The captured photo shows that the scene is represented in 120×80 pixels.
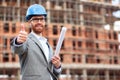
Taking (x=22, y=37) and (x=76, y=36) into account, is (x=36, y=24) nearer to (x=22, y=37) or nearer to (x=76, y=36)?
(x=22, y=37)

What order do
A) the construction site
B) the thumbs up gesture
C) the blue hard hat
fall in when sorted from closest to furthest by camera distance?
the thumbs up gesture → the blue hard hat → the construction site

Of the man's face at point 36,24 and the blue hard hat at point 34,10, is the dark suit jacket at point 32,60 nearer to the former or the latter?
the man's face at point 36,24

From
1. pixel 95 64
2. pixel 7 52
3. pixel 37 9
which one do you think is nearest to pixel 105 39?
pixel 95 64

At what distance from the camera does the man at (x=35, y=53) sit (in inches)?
97.1

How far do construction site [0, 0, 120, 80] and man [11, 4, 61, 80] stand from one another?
34.6 m

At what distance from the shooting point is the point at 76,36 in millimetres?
42594

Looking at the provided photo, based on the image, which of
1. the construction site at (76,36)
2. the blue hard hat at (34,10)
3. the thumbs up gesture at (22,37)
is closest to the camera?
the thumbs up gesture at (22,37)

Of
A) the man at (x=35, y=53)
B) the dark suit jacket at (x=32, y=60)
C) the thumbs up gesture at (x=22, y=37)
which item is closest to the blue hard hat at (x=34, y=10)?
the man at (x=35, y=53)

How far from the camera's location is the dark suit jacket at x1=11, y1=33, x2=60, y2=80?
251cm

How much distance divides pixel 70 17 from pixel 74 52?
495 cm

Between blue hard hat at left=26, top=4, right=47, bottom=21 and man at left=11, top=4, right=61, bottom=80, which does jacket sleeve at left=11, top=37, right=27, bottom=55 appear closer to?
man at left=11, top=4, right=61, bottom=80

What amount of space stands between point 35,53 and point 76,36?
4007 centimetres

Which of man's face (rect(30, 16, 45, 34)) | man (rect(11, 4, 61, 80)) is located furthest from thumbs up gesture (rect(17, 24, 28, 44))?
man's face (rect(30, 16, 45, 34))

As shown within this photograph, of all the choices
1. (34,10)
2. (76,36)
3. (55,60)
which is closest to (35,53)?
(55,60)
